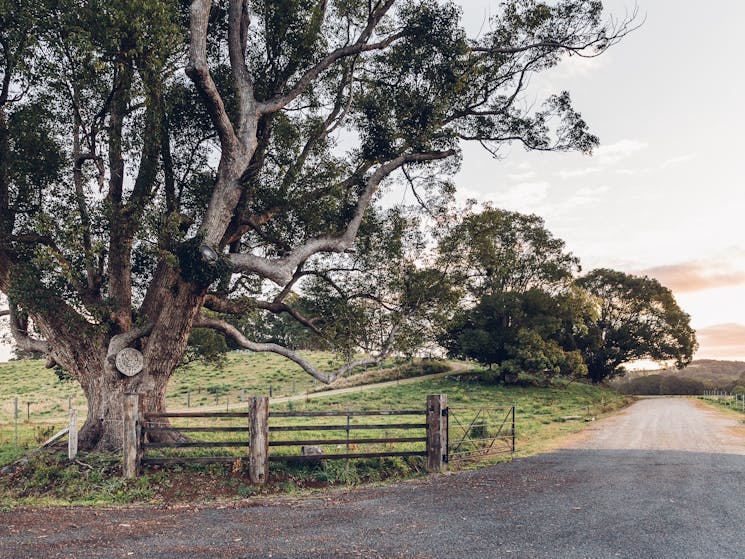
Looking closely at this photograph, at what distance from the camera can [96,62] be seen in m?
10.5

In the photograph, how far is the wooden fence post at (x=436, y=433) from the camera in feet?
41.4

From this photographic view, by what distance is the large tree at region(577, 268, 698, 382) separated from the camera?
53500 millimetres

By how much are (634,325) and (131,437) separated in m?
53.6

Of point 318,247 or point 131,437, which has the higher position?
point 318,247

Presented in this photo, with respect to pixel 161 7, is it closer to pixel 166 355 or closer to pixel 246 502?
pixel 166 355

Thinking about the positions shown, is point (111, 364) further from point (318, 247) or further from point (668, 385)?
point (668, 385)

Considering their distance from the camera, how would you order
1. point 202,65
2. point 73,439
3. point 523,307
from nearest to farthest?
point 202,65
point 73,439
point 523,307

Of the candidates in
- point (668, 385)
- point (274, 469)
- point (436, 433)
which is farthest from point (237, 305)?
point (668, 385)

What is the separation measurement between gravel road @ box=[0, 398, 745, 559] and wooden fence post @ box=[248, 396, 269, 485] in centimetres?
139

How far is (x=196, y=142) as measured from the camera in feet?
50.0

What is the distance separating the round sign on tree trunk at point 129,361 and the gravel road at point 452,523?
12.9 feet

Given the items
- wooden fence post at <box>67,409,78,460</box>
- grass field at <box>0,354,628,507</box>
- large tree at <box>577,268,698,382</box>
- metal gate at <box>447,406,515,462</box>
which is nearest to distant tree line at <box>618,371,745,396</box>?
large tree at <box>577,268,698,382</box>

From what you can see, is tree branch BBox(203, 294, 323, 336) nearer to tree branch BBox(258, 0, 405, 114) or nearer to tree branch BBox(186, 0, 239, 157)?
tree branch BBox(186, 0, 239, 157)

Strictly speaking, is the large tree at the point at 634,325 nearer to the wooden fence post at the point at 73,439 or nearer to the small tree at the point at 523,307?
the small tree at the point at 523,307
